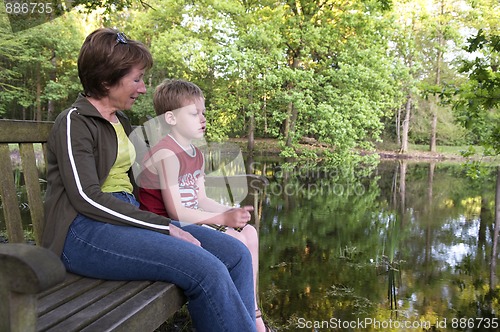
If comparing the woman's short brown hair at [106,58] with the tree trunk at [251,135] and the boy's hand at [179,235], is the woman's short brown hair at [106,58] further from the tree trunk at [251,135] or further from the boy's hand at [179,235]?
the tree trunk at [251,135]

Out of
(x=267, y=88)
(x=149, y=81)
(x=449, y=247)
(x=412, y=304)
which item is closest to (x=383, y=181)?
(x=267, y=88)

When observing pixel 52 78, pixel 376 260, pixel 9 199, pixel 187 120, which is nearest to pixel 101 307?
pixel 9 199

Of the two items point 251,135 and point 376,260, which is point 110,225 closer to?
point 376,260

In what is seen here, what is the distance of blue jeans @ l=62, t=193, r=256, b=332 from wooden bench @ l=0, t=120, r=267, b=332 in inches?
1.9

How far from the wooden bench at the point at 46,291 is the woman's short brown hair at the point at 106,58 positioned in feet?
1.13

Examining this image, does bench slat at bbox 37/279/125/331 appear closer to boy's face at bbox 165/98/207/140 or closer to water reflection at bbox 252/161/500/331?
boy's face at bbox 165/98/207/140

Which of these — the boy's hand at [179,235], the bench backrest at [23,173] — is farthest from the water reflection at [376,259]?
the bench backrest at [23,173]

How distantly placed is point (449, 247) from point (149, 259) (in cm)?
675

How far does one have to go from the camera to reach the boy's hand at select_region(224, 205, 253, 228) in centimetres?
194

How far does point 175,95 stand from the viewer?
2180mm

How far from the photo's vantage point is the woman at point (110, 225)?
1.50m

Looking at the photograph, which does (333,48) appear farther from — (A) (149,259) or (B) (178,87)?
(A) (149,259)

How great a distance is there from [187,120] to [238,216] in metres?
0.57

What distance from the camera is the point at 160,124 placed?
2332 mm
